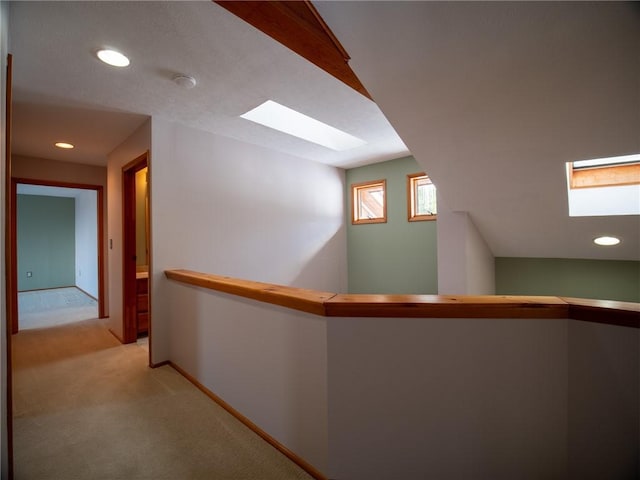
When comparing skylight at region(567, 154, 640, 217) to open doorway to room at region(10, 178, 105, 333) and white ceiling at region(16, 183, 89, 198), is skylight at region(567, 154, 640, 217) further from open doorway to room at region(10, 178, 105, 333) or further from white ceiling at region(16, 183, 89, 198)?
white ceiling at region(16, 183, 89, 198)

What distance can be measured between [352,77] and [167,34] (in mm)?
1145

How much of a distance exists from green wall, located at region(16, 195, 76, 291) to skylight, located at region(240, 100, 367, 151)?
7075mm

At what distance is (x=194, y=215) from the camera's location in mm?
3012

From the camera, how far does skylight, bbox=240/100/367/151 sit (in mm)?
3018

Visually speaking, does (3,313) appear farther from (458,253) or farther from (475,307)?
(458,253)

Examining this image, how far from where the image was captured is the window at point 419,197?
4137 mm

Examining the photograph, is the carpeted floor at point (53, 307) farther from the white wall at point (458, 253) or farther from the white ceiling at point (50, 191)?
the white wall at point (458, 253)

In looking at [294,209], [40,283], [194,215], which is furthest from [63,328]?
[40,283]

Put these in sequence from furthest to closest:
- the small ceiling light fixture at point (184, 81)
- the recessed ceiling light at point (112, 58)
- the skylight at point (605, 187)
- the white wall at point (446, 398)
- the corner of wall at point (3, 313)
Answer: the skylight at point (605, 187) → the small ceiling light fixture at point (184, 81) → the recessed ceiling light at point (112, 58) → the corner of wall at point (3, 313) → the white wall at point (446, 398)

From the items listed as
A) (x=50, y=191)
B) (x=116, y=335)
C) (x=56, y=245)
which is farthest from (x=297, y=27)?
(x=56, y=245)

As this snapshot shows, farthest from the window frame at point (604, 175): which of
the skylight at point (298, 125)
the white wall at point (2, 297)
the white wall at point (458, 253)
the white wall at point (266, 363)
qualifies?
the white wall at point (2, 297)

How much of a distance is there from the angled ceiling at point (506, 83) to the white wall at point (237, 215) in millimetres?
1956

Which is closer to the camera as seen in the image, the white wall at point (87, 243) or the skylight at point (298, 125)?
the skylight at point (298, 125)

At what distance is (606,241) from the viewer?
8.53 feet
